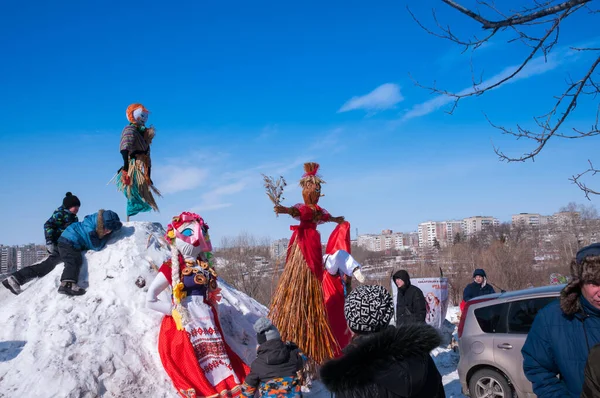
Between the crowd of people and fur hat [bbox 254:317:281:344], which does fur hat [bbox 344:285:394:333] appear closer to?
the crowd of people

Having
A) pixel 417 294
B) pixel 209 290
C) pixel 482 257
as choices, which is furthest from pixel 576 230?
pixel 209 290

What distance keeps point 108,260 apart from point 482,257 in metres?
29.6

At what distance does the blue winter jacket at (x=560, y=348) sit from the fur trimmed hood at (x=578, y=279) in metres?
0.03

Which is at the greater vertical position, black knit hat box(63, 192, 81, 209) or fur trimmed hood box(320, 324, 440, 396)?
black knit hat box(63, 192, 81, 209)

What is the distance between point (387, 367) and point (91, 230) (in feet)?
16.3

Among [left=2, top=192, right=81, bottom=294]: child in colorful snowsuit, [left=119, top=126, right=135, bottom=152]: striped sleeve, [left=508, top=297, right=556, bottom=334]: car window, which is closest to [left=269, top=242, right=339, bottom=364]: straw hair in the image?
[left=508, top=297, right=556, bottom=334]: car window

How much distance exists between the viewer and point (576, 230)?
44438 mm

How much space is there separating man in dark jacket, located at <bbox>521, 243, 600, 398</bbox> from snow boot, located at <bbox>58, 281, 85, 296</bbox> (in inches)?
198

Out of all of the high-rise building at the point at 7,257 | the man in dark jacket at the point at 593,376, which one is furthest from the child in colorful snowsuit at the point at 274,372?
the high-rise building at the point at 7,257

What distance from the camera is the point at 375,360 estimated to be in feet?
6.92

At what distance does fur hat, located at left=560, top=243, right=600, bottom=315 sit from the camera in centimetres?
229

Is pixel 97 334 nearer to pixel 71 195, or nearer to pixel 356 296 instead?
pixel 71 195

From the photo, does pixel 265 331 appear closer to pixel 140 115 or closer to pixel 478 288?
pixel 140 115

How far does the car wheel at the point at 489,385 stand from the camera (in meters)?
5.28
